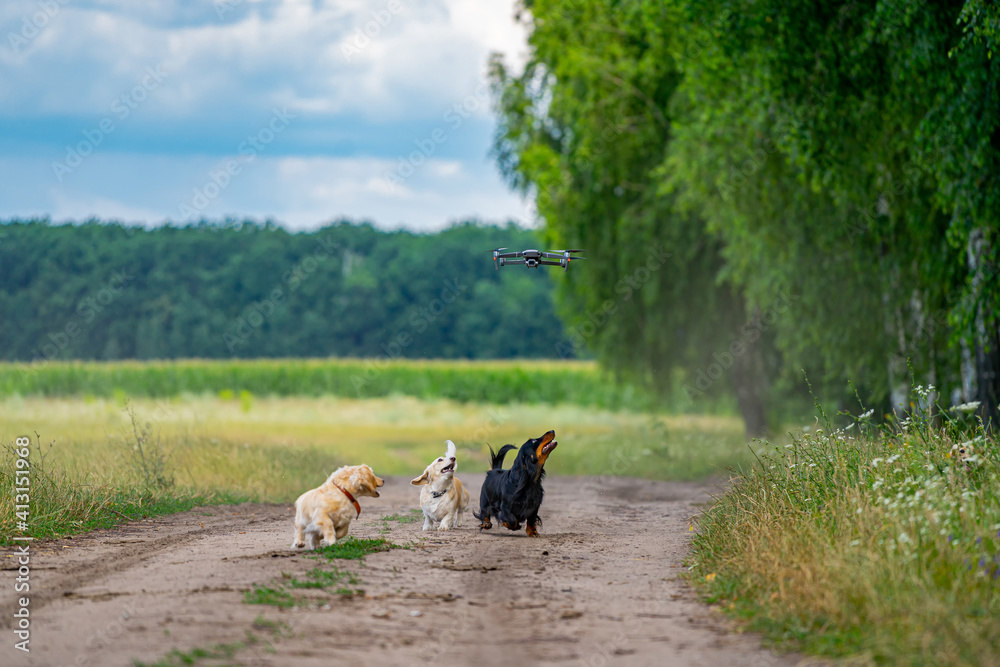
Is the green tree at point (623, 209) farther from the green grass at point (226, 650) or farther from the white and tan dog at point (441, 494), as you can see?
the green grass at point (226, 650)

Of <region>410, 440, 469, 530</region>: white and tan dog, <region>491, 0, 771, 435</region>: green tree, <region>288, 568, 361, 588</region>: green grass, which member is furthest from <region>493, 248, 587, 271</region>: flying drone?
<region>491, 0, 771, 435</region>: green tree

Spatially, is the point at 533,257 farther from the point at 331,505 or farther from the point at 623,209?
the point at 623,209

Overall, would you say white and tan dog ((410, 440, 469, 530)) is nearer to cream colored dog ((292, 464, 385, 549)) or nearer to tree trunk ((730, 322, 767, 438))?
cream colored dog ((292, 464, 385, 549))

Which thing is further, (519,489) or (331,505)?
(519,489)

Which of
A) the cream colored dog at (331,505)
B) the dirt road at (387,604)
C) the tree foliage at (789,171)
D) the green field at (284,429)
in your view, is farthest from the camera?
the green field at (284,429)

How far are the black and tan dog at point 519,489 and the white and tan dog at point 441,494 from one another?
36cm

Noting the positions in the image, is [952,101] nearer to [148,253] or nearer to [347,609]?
[347,609]

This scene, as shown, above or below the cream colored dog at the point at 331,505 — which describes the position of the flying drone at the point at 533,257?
above

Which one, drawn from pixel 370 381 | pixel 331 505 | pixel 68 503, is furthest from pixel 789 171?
pixel 370 381

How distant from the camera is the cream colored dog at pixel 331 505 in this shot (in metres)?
9.63

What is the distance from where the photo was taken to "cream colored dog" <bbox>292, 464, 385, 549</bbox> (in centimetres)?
963

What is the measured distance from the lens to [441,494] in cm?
1155

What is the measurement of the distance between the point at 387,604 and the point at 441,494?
3.98 meters

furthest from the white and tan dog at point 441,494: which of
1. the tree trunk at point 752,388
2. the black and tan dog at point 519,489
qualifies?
the tree trunk at point 752,388
